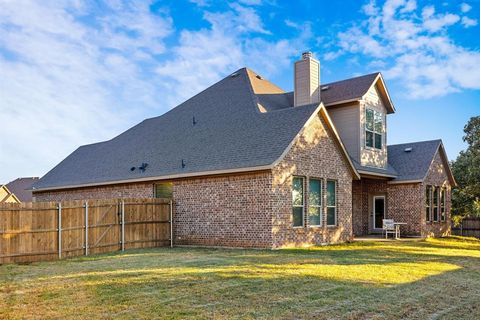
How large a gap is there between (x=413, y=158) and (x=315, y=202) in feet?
30.2

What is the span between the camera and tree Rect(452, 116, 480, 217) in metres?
27.8

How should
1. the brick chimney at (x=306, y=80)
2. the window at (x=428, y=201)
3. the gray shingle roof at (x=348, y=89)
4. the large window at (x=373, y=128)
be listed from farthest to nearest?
the window at (x=428, y=201) < the large window at (x=373, y=128) < the gray shingle roof at (x=348, y=89) < the brick chimney at (x=306, y=80)

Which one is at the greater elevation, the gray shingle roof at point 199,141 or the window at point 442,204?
the gray shingle roof at point 199,141

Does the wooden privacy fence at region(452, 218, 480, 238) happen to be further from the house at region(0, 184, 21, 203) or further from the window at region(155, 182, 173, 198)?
the house at region(0, 184, 21, 203)

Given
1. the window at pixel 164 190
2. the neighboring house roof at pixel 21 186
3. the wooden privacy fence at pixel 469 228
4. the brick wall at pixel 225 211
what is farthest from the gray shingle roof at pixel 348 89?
the neighboring house roof at pixel 21 186

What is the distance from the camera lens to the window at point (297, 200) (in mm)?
16256

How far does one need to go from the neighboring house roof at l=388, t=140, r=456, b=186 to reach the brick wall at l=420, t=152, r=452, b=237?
41 centimetres

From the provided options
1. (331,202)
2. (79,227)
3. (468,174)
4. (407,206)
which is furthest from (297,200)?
(468,174)

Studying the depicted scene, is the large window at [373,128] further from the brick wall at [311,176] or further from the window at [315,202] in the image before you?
the window at [315,202]

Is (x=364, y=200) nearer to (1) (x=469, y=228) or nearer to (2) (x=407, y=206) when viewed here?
(2) (x=407, y=206)

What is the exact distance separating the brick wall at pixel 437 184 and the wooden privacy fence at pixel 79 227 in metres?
12.6

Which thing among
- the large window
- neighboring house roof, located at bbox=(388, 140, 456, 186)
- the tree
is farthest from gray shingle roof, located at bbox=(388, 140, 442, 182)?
the tree

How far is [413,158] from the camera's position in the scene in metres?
23.9

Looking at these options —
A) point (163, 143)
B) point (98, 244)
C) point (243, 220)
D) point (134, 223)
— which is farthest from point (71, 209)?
point (163, 143)
